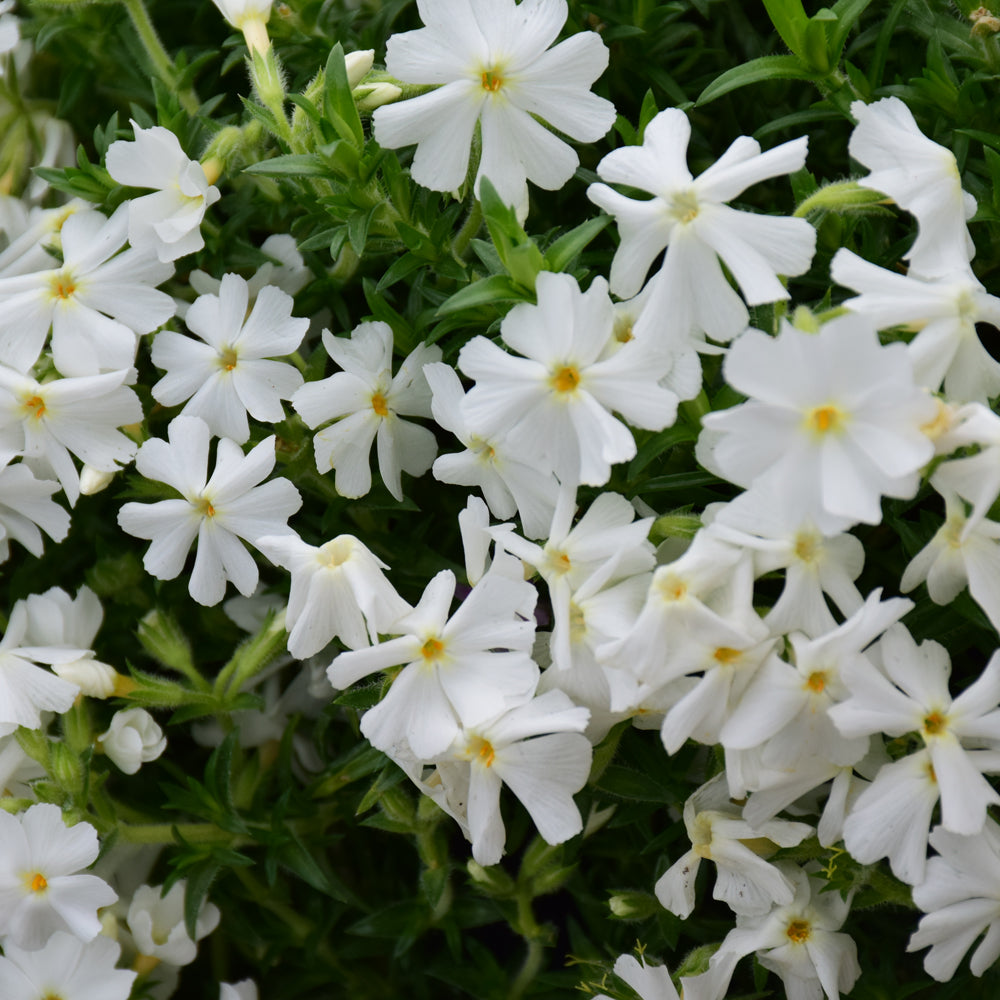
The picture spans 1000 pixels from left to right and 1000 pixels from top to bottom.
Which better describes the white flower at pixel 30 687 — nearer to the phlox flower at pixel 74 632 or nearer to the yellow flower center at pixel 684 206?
the phlox flower at pixel 74 632

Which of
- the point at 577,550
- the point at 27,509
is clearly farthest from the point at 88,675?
the point at 577,550

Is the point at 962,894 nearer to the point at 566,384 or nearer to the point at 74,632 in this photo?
the point at 566,384

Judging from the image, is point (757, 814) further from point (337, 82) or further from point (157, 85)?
point (157, 85)

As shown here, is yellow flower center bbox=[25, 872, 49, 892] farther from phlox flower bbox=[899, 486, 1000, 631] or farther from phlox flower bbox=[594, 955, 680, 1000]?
phlox flower bbox=[899, 486, 1000, 631]

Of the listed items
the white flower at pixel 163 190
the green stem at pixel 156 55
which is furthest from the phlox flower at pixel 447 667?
the green stem at pixel 156 55


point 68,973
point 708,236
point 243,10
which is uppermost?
point 243,10

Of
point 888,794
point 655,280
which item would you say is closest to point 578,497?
point 655,280
